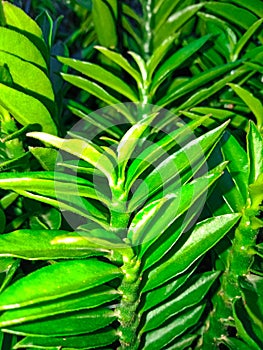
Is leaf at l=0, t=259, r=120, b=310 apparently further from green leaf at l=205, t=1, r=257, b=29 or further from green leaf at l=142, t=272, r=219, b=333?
green leaf at l=205, t=1, r=257, b=29

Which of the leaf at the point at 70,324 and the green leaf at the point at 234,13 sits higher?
the green leaf at the point at 234,13

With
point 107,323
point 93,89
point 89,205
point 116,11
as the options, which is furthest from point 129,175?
point 116,11

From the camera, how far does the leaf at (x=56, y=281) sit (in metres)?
0.42

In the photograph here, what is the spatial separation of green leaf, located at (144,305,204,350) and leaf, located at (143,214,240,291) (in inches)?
4.0

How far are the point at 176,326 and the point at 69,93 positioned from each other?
0.49 meters

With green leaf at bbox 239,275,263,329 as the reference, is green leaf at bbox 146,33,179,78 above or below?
above

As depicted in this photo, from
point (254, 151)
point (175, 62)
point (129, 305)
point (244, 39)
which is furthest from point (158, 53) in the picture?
point (129, 305)

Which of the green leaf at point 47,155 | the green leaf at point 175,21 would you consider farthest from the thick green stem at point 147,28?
the green leaf at point 47,155

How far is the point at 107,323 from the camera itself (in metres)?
0.54

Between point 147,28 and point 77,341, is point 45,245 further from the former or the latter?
point 147,28

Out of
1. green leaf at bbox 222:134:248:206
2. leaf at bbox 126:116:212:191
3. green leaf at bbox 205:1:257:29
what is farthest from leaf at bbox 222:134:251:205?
green leaf at bbox 205:1:257:29

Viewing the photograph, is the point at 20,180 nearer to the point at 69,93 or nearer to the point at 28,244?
the point at 28,244

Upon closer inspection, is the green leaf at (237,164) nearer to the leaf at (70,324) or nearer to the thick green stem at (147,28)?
the leaf at (70,324)

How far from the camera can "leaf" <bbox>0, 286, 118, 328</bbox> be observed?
423 millimetres
